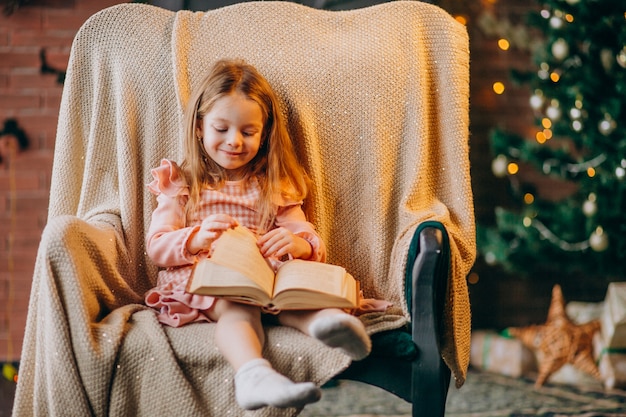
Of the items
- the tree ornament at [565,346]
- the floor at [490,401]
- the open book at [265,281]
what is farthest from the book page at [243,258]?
the tree ornament at [565,346]

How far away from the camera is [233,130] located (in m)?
1.65

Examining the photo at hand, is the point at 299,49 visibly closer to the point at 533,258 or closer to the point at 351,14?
the point at 351,14

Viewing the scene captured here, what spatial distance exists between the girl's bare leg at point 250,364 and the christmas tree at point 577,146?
1.51 metres

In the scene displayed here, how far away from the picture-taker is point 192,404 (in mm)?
1402

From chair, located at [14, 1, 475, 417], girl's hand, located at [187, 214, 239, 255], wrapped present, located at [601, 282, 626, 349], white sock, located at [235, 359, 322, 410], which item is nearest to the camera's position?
white sock, located at [235, 359, 322, 410]

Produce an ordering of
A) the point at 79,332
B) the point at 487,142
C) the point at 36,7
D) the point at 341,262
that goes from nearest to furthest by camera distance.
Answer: the point at 79,332 < the point at 341,262 < the point at 36,7 < the point at 487,142

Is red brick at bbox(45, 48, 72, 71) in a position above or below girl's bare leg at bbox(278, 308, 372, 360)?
below

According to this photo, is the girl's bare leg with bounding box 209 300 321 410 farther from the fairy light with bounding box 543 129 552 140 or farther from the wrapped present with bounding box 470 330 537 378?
the fairy light with bounding box 543 129 552 140

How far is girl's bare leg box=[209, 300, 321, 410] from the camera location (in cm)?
122

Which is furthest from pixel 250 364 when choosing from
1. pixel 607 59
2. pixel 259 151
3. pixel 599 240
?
pixel 607 59

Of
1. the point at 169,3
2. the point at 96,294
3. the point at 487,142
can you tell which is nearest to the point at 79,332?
the point at 96,294

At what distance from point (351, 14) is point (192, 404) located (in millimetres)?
1078

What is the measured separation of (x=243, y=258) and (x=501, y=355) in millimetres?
1764

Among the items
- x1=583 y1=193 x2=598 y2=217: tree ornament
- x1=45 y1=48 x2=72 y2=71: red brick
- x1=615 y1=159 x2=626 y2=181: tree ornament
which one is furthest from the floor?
x1=45 y1=48 x2=72 y2=71: red brick
